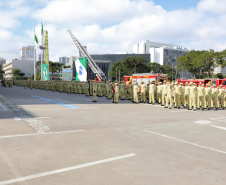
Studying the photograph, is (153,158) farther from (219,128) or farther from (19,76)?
(19,76)

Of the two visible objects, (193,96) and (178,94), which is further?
(178,94)

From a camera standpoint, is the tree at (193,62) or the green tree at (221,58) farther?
the tree at (193,62)

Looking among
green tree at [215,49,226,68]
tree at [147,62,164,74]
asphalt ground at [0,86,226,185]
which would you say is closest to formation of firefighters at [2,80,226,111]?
asphalt ground at [0,86,226,185]

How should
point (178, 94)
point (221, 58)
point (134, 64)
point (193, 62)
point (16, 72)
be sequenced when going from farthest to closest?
point (16, 72)
point (134, 64)
point (193, 62)
point (221, 58)
point (178, 94)

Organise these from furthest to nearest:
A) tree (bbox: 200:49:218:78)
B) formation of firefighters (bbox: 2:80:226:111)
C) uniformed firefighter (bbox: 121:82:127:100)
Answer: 1. tree (bbox: 200:49:218:78)
2. uniformed firefighter (bbox: 121:82:127:100)
3. formation of firefighters (bbox: 2:80:226:111)

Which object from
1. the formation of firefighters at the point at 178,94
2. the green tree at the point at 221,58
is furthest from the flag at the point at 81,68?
the green tree at the point at 221,58

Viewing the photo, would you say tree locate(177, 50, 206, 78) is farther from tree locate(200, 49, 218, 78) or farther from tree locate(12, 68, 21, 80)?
tree locate(12, 68, 21, 80)

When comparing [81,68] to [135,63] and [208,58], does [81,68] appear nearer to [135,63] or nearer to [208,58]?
[208,58]

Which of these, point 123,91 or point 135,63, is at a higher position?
point 135,63

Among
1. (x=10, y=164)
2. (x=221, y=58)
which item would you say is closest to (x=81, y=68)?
(x=10, y=164)

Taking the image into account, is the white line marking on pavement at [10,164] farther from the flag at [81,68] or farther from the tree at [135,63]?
the tree at [135,63]

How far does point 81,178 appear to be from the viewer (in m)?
3.77

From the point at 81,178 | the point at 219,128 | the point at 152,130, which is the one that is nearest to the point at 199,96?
the point at 219,128

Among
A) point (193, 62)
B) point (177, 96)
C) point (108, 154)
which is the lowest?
point (108, 154)
